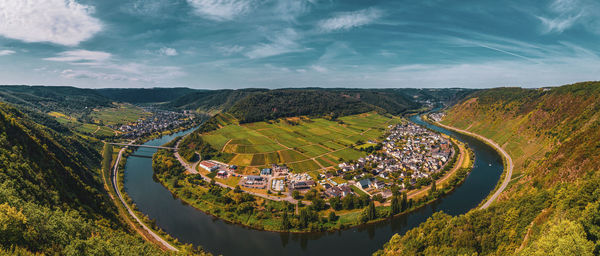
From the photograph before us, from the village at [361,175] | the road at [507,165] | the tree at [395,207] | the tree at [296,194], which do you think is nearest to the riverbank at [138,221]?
the village at [361,175]

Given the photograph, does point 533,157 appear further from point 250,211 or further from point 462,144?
point 250,211

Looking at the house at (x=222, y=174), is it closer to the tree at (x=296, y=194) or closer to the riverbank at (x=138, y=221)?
the riverbank at (x=138, y=221)

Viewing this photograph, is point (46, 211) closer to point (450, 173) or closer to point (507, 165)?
point (450, 173)

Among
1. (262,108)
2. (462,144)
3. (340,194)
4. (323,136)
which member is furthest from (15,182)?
(262,108)

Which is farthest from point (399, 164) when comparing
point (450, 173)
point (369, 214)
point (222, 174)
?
point (222, 174)

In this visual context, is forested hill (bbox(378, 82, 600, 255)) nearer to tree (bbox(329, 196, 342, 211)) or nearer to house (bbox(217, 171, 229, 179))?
tree (bbox(329, 196, 342, 211))

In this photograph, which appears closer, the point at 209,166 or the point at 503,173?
the point at 503,173
